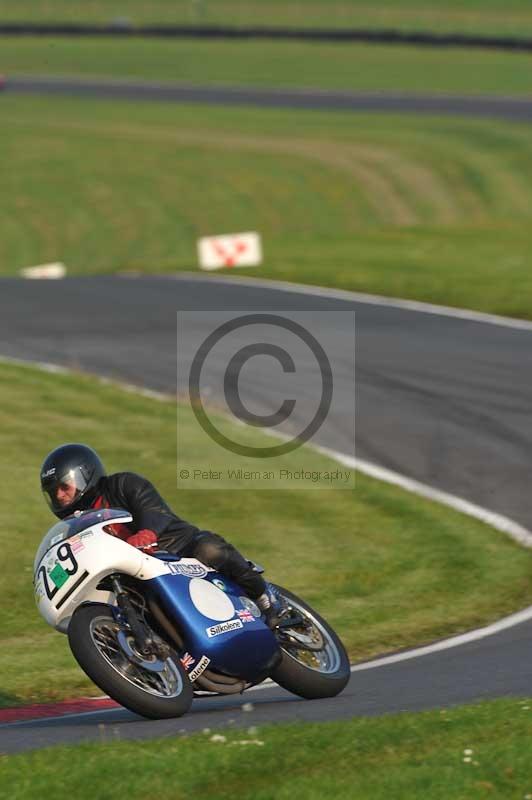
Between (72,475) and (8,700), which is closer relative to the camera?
(72,475)

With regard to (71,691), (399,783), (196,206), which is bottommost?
(196,206)

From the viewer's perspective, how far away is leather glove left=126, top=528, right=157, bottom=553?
28.2 feet

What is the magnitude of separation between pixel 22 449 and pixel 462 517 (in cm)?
533

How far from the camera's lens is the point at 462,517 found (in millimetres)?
15125

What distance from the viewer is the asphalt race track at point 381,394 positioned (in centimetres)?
899

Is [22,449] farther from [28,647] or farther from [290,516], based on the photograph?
[28,647]

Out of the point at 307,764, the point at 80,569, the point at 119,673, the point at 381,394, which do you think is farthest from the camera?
the point at 381,394

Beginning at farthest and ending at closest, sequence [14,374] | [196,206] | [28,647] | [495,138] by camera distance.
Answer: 1. [495,138]
2. [196,206]
3. [14,374]
4. [28,647]

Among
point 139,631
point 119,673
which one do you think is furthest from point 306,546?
point 119,673

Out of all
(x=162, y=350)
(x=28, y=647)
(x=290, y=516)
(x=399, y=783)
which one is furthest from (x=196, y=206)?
(x=399, y=783)

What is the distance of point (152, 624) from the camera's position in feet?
28.6
